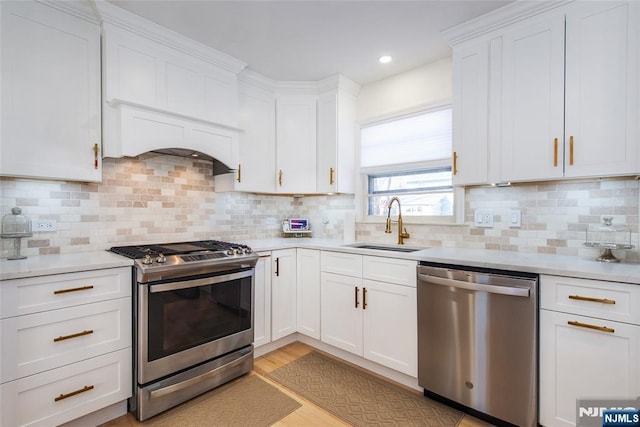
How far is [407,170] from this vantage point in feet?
9.55

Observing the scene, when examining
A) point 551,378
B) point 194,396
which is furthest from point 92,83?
point 551,378

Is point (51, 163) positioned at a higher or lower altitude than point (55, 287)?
higher

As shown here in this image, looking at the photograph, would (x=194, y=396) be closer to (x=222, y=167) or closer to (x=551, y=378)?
(x=222, y=167)

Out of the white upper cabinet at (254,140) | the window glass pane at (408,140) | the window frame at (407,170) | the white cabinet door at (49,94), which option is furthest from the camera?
the white upper cabinet at (254,140)

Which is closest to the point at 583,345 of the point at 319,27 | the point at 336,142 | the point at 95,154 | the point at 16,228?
the point at 336,142

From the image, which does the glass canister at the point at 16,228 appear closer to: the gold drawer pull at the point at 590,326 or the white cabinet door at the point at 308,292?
the white cabinet door at the point at 308,292

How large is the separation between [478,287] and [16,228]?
2.82 meters

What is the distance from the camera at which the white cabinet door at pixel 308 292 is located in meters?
2.72

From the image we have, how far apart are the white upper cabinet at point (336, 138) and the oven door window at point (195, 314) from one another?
1.32 metres

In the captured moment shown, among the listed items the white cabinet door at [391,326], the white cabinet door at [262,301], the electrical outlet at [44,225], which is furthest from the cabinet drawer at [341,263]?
the electrical outlet at [44,225]

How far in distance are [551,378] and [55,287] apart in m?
2.69

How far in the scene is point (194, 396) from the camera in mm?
2047

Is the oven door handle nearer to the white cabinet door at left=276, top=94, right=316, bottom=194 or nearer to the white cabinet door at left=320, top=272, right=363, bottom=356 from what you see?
the white cabinet door at left=320, top=272, right=363, bottom=356

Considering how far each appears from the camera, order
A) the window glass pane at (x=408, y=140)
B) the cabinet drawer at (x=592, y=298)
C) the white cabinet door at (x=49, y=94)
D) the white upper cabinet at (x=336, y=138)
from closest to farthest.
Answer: the cabinet drawer at (x=592, y=298) → the white cabinet door at (x=49, y=94) → the window glass pane at (x=408, y=140) → the white upper cabinet at (x=336, y=138)
